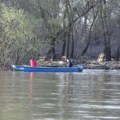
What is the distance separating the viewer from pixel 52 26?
228 feet

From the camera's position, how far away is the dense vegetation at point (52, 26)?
5619 cm

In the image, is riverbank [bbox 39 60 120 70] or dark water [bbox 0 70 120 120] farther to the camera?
riverbank [bbox 39 60 120 70]

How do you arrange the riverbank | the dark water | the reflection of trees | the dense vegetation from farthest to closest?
the riverbank, the dense vegetation, the dark water, the reflection of trees

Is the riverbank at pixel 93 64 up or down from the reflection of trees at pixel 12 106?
up

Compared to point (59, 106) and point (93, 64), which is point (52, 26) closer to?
point (93, 64)

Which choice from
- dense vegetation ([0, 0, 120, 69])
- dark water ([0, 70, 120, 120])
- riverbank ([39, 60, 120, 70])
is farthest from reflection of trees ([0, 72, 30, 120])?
riverbank ([39, 60, 120, 70])

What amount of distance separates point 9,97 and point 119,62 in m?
48.9

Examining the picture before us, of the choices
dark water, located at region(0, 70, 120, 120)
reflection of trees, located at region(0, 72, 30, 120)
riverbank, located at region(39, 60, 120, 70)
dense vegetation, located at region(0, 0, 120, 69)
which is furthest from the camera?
riverbank, located at region(39, 60, 120, 70)

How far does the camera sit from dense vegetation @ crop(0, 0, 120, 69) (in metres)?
56.2

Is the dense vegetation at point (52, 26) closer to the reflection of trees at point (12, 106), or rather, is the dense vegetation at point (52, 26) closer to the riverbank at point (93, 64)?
the riverbank at point (93, 64)

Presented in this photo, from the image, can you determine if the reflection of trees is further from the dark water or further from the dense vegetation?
the dense vegetation

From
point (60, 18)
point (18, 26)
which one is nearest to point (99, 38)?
point (60, 18)

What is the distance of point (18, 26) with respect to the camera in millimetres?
57000

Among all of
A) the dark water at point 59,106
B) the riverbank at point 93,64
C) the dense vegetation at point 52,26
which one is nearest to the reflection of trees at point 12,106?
the dark water at point 59,106
